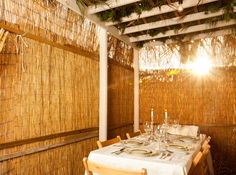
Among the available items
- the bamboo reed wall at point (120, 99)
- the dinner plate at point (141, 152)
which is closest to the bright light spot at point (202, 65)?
the bamboo reed wall at point (120, 99)

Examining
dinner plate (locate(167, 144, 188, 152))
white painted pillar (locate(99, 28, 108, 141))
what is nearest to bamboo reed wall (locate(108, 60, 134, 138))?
white painted pillar (locate(99, 28, 108, 141))

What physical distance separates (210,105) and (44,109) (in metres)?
3.12

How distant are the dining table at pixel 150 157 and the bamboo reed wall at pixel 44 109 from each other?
0.66m

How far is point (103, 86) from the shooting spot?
11.2 ft

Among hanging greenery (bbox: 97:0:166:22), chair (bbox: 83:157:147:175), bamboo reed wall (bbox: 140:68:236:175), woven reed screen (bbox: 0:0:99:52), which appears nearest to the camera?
chair (bbox: 83:157:147:175)

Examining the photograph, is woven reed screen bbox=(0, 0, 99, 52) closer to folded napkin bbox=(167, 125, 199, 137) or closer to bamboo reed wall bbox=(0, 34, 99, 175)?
bamboo reed wall bbox=(0, 34, 99, 175)

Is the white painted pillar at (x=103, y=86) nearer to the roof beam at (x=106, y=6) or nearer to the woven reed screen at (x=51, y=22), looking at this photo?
the woven reed screen at (x=51, y=22)

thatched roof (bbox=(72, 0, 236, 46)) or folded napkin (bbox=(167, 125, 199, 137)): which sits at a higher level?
thatched roof (bbox=(72, 0, 236, 46))

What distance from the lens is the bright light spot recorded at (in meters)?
4.18

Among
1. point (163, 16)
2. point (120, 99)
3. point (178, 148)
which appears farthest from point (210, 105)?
point (178, 148)

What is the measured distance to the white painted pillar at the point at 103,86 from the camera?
132 inches

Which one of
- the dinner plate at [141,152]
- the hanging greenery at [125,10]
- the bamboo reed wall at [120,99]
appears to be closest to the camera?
the dinner plate at [141,152]

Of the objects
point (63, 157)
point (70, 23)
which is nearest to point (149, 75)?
point (70, 23)

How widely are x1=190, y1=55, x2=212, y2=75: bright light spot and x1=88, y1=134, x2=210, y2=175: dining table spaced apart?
2.16 m
